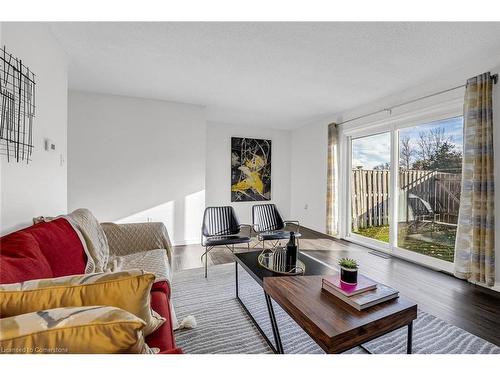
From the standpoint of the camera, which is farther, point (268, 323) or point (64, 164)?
point (64, 164)

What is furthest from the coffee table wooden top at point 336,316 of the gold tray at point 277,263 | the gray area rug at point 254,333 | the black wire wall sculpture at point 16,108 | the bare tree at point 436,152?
the bare tree at point 436,152

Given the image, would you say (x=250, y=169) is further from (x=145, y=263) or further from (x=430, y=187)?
(x=145, y=263)

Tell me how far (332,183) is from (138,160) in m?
3.39

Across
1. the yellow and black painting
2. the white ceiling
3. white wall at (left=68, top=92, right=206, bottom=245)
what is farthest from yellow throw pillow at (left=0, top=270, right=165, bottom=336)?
the yellow and black painting

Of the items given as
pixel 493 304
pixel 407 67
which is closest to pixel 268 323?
pixel 493 304

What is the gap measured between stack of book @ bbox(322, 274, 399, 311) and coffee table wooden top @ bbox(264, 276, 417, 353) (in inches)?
0.9

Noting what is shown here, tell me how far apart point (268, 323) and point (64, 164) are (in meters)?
2.48

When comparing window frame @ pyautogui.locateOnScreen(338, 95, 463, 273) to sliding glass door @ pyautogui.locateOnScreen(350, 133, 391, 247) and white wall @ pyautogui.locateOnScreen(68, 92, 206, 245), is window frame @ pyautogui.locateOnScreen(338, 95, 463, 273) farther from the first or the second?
white wall @ pyautogui.locateOnScreen(68, 92, 206, 245)

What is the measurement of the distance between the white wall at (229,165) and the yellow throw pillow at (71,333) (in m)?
4.72

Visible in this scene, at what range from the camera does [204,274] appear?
109 inches

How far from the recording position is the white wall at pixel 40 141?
1.52 metres

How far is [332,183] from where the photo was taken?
175 inches

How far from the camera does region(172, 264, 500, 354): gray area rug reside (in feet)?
5.11

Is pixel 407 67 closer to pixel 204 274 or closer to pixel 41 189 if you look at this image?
pixel 204 274
